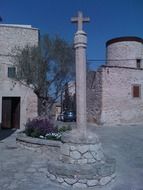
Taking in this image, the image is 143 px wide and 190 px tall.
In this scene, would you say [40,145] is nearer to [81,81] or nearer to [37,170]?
[37,170]

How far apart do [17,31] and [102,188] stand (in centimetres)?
1390

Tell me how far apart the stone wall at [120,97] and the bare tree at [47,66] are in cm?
584

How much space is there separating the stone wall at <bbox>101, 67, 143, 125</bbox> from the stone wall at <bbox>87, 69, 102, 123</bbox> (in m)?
0.38

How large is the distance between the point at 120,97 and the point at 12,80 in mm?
8196

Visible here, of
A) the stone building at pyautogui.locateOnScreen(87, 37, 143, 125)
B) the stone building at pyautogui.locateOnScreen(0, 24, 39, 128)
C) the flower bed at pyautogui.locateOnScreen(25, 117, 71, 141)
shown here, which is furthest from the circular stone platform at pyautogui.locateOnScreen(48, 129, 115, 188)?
the stone building at pyautogui.locateOnScreen(87, 37, 143, 125)

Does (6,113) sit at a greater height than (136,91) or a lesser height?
lesser

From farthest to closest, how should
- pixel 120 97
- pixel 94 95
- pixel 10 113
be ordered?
pixel 94 95 → pixel 120 97 → pixel 10 113

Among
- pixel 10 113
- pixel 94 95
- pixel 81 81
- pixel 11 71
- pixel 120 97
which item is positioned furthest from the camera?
pixel 94 95

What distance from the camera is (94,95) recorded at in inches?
784

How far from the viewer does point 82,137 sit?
624 cm

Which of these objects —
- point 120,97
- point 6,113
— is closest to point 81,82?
point 6,113

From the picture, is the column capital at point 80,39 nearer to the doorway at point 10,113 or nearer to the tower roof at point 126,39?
the doorway at point 10,113

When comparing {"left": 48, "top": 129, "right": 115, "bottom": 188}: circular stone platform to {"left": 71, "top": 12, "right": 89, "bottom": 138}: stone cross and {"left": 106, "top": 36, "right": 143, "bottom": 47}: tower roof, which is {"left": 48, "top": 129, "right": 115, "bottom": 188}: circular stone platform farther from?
{"left": 106, "top": 36, "right": 143, "bottom": 47}: tower roof

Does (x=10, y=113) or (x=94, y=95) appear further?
(x=94, y=95)
